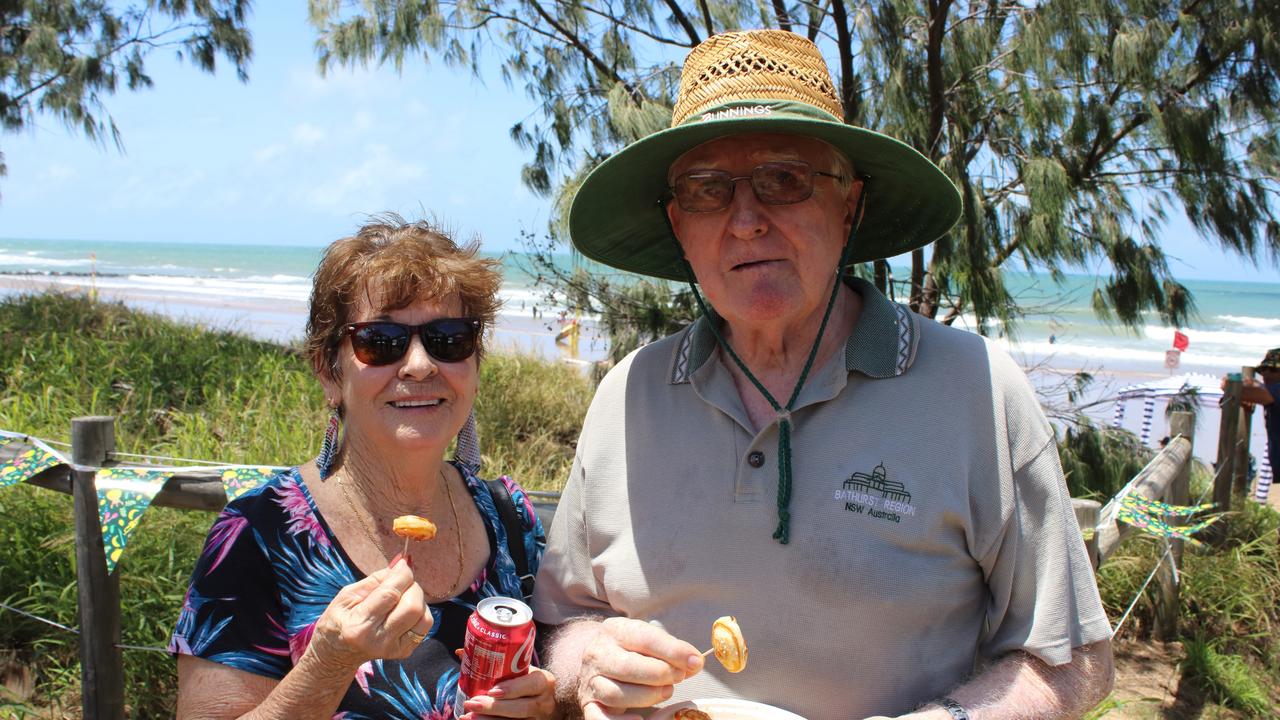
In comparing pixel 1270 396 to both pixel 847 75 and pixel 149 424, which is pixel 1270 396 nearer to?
pixel 847 75

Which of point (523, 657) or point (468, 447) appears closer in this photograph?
point (523, 657)

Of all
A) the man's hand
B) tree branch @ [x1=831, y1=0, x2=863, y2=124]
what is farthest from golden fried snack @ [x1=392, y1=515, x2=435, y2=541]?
tree branch @ [x1=831, y1=0, x2=863, y2=124]

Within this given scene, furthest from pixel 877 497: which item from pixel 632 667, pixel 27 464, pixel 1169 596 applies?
pixel 1169 596

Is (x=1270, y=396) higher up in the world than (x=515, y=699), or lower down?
higher up

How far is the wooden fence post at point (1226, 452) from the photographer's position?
5828 millimetres

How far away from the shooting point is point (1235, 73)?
4.57 meters

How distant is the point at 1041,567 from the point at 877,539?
285mm

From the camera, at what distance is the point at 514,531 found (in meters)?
2.18

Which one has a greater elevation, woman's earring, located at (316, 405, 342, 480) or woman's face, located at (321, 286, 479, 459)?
woman's face, located at (321, 286, 479, 459)

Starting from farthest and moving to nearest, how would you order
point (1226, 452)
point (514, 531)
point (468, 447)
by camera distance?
point (1226, 452) < point (468, 447) < point (514, 531)

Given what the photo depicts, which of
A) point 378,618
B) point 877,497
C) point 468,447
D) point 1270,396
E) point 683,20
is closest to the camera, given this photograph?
point 378,618

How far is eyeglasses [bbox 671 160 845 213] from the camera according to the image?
5.82ft

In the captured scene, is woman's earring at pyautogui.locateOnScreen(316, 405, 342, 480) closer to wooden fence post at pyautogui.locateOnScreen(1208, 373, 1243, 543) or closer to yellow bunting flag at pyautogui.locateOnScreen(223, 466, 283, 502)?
yellow bunting flag at pyautogui.locateOnScreen(223, 466, 283, 502)

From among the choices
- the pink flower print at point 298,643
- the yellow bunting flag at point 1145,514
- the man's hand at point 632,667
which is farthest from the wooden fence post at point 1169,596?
the pink flower print at point 298,643
